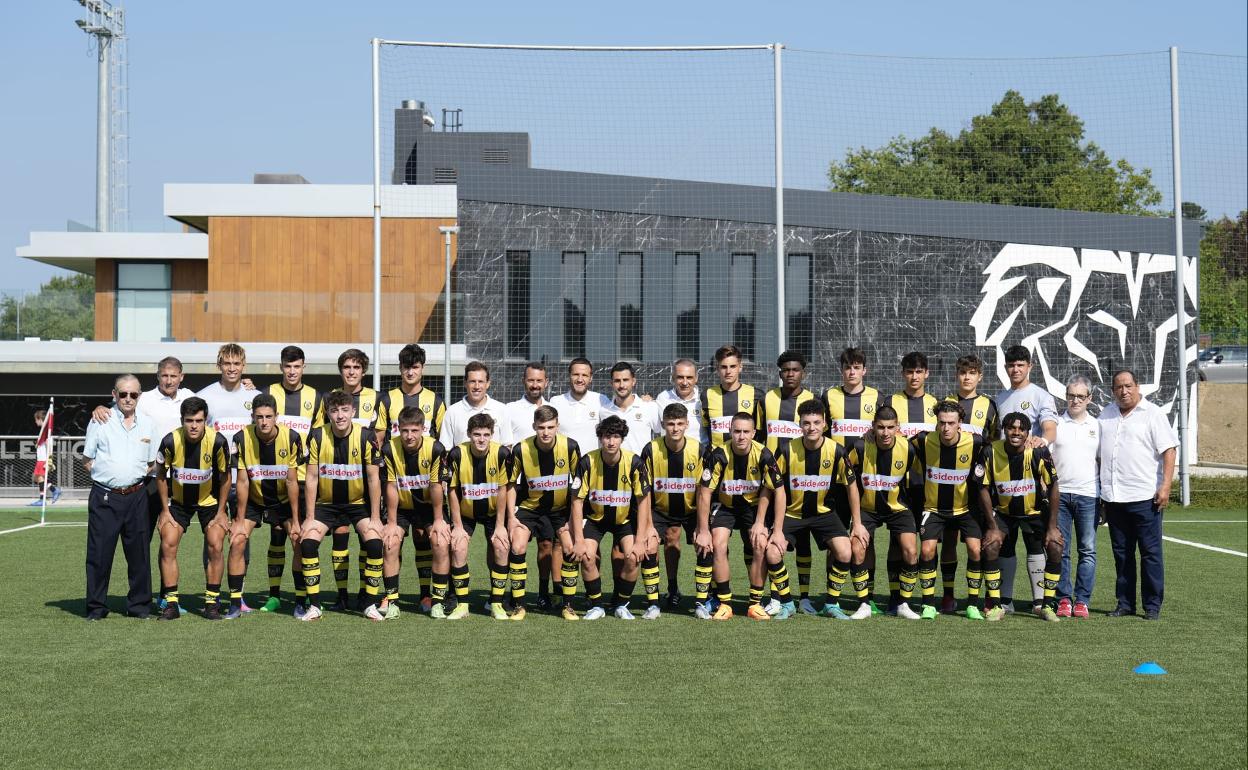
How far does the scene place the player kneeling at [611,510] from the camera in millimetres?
7629

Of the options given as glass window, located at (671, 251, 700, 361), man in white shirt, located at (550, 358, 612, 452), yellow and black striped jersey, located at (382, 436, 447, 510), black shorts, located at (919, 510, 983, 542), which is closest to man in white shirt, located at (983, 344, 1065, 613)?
black shorts, located at (919, 510, 983, 542)

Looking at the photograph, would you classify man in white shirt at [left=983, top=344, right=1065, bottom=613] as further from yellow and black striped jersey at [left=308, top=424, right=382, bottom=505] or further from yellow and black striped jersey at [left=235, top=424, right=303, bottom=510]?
yellow and black striped jersey at [left=235, top=424, right=303, bottom=510]

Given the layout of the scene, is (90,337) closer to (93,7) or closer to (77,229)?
(77,229)

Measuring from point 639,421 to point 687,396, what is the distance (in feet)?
1.48

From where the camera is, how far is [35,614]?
7.83m

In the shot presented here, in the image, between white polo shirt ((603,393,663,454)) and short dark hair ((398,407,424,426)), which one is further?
white polo shirt ((603,393,663,454))

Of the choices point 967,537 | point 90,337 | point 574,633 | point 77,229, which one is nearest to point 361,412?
point 574,633

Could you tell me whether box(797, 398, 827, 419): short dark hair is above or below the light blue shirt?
above

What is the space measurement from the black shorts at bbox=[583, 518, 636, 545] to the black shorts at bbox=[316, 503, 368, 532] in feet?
4.79

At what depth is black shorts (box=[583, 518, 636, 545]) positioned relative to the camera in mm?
7809

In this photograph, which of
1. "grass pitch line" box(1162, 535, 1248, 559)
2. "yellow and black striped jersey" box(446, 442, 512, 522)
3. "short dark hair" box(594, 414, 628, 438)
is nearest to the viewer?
"short dark hair" box(594, 414, 628, 438)

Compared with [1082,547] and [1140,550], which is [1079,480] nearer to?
[1082,547]

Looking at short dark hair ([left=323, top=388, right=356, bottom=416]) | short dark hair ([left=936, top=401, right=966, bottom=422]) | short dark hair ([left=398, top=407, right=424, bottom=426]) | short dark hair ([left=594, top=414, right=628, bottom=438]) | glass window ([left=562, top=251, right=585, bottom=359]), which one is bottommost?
short dark hair ([left=594, top=414, right=628, bottom=438])

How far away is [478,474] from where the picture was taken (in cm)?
778
